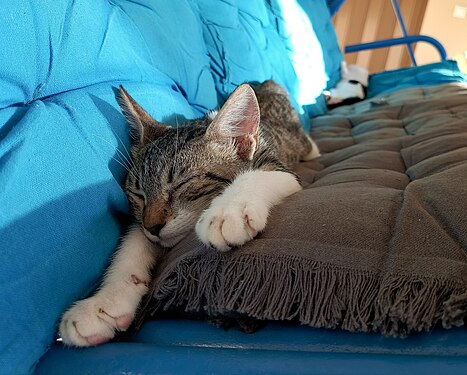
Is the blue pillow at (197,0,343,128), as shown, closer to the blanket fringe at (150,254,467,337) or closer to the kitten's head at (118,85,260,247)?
the kitten's head at (118,85,260,247)

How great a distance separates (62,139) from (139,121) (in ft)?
0.97

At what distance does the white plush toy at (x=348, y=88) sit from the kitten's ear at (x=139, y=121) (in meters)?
2.16

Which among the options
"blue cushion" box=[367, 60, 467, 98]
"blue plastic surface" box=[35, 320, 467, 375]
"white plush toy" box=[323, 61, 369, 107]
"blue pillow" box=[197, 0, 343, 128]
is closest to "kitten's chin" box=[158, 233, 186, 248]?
"blue plastic surface" box=[35, 320, 467, 375]

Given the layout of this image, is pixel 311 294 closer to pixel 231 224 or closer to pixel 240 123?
pixel 231 224

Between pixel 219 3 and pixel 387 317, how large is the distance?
57.9 inches

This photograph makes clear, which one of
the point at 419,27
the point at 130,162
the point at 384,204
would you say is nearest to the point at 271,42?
the point at 130,162

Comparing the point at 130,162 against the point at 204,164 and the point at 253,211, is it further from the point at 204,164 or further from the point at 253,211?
the point at 253,211

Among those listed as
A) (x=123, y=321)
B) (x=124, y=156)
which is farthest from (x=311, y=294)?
(x=124, y=156)

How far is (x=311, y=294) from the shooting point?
0.58 metres

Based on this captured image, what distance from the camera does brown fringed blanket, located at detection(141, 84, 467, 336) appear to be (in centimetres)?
54

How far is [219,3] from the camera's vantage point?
1.67 metres

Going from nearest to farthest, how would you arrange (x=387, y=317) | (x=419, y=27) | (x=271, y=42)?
(x=387, y=317) → (x=271, y=42) → (x=419, y=27)

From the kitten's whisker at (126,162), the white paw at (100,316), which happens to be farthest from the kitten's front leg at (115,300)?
the kitten's whisker at (126,162)

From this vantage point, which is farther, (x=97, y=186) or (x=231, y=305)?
(x=97, y=186)
